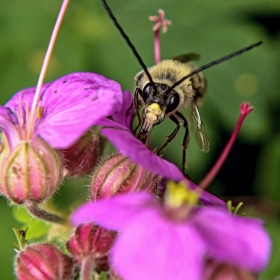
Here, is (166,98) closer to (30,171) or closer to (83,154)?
(83,154)

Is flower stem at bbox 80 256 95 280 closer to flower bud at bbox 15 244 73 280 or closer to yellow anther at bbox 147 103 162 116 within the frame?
flower bud at bbox 15 244 73 280

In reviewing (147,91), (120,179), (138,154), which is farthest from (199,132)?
(138,154)

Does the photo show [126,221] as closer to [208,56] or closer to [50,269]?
[50,269]

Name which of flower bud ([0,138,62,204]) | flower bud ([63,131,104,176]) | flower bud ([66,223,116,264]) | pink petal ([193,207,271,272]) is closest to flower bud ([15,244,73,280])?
flower bud ([66,223,116,264])

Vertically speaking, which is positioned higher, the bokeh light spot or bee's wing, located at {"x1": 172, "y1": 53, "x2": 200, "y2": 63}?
bee's wing, located at {"x1": 172, "y1": 53, "x2": 200, "y2": 63}

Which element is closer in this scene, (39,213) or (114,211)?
(114,211)

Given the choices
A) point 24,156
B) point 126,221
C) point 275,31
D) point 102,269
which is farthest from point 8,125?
point 275,31
